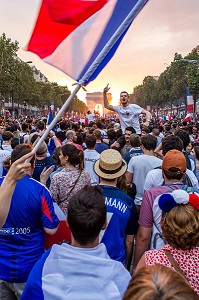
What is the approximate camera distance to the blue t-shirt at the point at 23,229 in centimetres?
326

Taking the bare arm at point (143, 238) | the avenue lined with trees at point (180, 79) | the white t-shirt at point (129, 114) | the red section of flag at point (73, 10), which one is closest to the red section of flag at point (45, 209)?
the bare arm at point (143, 238)

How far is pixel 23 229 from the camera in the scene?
3299 millimetres

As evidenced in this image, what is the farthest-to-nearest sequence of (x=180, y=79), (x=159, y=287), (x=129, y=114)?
(x=180, y=79)
(x=129, y=114)
(x=159, y=287)

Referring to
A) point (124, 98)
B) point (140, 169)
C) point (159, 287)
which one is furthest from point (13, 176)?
point (124, 98)

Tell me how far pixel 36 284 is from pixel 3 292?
135cm

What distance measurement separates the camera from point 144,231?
3533 millimetres

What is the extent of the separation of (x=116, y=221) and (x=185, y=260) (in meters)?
0.93

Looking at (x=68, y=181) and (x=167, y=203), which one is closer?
(x=167, y=203)

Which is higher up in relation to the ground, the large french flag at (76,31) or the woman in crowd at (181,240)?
the large french flag at (76,31)

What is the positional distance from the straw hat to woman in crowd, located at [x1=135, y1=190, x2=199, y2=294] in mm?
1052

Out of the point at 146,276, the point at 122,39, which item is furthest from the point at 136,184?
the point at 146,276

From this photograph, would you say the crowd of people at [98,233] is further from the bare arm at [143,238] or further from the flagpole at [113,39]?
the flagpole at [113,39]

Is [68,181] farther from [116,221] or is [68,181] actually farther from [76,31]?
[76,31]

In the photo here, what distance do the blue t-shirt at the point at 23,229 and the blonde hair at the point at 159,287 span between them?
1.86m
